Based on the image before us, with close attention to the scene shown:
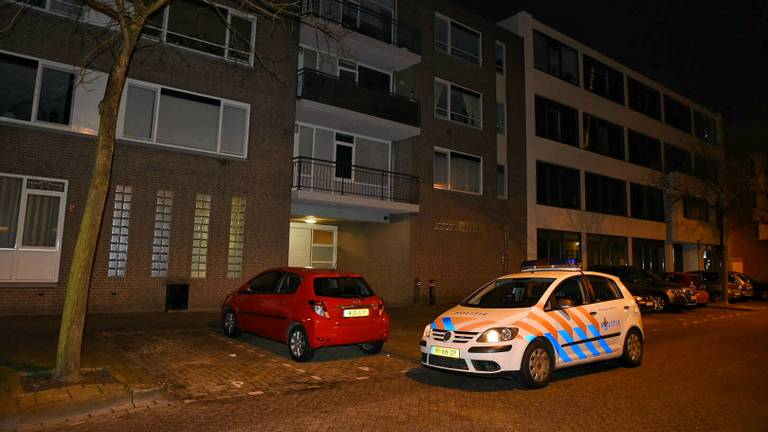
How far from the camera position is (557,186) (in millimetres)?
24922

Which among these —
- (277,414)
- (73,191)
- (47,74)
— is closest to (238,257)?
(73,191)

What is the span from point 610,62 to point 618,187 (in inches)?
283

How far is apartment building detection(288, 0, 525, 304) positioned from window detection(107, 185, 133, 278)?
488cm

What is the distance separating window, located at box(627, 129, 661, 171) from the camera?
98.9ft

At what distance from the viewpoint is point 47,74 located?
13.1 meters

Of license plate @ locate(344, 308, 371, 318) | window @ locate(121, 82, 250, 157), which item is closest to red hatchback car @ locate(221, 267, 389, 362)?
license plate @ locate(344, 308, 371, 318)

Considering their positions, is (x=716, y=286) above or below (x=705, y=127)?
below

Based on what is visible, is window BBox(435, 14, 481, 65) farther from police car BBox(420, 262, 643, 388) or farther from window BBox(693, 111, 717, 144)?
window BBox(693, 111, 717, 144)

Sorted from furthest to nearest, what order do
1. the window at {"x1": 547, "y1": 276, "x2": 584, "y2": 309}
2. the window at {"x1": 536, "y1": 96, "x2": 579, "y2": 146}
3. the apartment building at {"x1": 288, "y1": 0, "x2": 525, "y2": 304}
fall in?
the window at {"x1": 536, "y1": 96, "x2": 579, "y2": 146} → the apartment building at {"x1": 288, "y1": 0, "x2": 525, "y2": 304} → the window at {"x1": 547, "y1": 276, "x2": 584, "y2": 309}

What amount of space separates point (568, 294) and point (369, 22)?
14.6 metres

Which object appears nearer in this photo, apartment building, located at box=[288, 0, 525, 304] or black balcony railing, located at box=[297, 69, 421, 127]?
black balcony railing, located at box=[297, 69, 421, 127]

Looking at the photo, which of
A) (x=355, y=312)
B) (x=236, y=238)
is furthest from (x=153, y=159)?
(x=355, y=312)

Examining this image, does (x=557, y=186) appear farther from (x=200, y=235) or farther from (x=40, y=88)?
(x=40, y=88)

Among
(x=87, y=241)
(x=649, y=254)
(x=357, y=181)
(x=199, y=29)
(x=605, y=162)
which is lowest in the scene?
(x=87, y=241)
